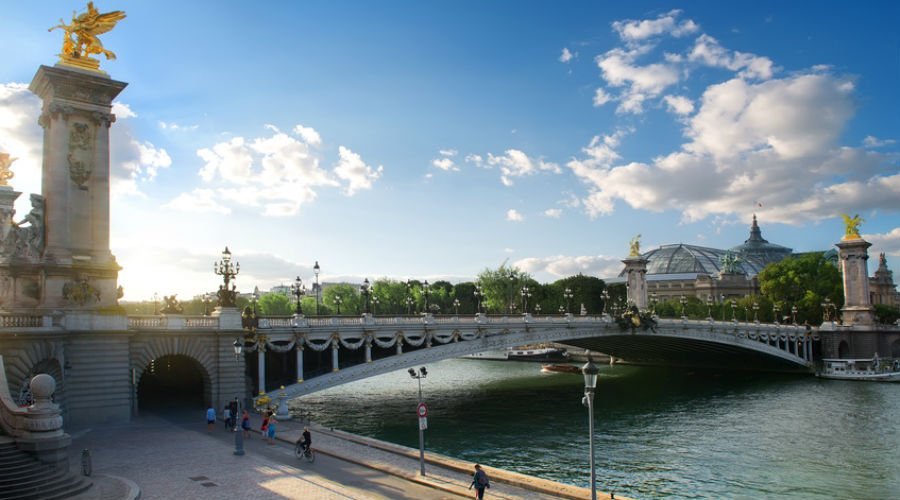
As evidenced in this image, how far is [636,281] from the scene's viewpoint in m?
88.4

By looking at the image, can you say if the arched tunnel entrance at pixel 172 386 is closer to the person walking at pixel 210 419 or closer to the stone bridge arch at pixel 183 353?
the stone bridge arch at pixel 183 353

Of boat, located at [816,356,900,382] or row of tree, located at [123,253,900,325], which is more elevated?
row of tree, located at [123,253,900,325]

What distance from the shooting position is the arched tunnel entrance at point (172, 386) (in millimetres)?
36994

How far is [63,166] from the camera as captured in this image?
32.1 meters

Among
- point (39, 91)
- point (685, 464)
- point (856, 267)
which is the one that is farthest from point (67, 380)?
point (856, 267)

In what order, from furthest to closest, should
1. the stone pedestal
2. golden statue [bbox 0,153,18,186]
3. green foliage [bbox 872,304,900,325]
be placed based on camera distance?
green foliage [bbox 872,304,900,325], the stone pedestal, golden statue [bbox 0,153,18,186]

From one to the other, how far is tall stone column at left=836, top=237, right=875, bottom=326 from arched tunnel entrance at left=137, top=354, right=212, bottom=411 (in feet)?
287

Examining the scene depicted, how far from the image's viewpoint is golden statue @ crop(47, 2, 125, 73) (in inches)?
1297

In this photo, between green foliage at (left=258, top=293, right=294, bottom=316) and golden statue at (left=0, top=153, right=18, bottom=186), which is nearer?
golden statue at (left=0, top=153, right=18, bottom=186)

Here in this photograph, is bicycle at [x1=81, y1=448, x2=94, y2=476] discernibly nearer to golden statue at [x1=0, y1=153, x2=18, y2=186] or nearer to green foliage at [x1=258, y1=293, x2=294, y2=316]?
golden statue at [x1=0, y1=153, x2=18, y2=186]

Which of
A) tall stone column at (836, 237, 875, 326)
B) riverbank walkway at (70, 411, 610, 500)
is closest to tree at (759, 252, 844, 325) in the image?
tall stone column at (836, 237, 875, 326)

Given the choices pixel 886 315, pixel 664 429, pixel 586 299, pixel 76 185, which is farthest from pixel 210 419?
pixel 886 315

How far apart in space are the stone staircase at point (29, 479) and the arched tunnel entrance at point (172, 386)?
16.2 m

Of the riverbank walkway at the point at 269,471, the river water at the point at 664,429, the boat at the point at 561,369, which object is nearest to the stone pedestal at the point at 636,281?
the boat at the point at 561,369
